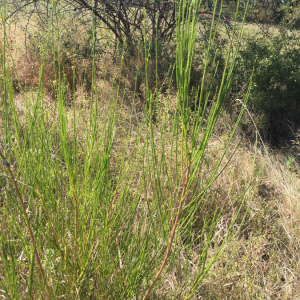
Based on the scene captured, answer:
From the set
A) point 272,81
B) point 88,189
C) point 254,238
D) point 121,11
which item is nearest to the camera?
point 88,189

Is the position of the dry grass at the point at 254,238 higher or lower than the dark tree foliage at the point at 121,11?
lower

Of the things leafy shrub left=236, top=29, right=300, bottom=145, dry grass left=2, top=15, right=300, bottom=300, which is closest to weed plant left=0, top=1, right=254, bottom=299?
dry grass left=2, top=15, right=300, bottom=300

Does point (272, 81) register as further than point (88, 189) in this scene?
Yes

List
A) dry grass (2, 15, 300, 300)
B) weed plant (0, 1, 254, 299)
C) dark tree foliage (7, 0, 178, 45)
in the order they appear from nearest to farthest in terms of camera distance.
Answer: weed plant (0, 1, 254, 299) → dry grass (2, 15, 300, 300) → dark tree foliage (7, 0, 178, 45)

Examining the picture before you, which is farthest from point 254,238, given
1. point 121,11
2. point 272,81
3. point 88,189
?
point 121,11

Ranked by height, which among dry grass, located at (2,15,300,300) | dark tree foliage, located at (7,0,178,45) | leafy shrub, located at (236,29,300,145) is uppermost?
dark tree foliage, located at (7,0,178,45)

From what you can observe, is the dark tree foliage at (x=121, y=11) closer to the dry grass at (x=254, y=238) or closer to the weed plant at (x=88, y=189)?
the dry grass at (x=254, y=238)

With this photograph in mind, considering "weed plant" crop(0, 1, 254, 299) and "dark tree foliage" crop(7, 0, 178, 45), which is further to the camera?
"dark tree foliage" crop(7, 0, 178, 45)

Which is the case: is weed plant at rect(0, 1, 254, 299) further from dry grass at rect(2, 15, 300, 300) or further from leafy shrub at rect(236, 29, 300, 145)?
leafy shrub at rect(236, 29, 300, 145)

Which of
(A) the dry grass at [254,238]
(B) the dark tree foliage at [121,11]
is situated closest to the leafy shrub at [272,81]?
(A) the dry grass at [254,238]

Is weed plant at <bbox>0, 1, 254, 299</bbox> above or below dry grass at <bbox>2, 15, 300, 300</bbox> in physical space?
above

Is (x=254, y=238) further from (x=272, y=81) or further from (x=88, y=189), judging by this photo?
(x=272, y=81)

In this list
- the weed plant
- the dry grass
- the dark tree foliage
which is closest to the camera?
the weed plant

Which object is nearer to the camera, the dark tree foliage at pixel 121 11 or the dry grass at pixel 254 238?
the dry grass at pixel 254 238
